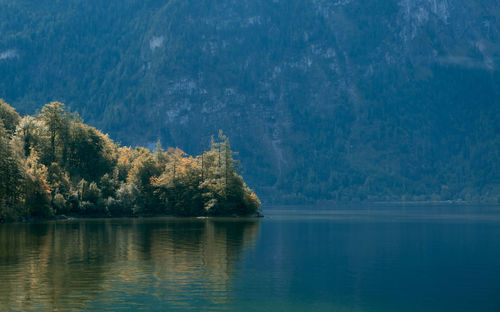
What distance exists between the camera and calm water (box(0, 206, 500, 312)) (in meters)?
38.4

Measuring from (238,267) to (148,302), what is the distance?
16.0m

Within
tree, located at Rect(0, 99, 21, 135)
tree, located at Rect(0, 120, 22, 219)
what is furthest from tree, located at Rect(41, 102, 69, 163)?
tree, located at Rect(0, 120, 22, 219)

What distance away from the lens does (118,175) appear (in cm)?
16788

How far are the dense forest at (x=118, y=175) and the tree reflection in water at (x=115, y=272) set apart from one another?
6838cm

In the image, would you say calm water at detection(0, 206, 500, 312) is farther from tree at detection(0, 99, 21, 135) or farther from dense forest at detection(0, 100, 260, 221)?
tree at detection(0, 99, 21, 135)

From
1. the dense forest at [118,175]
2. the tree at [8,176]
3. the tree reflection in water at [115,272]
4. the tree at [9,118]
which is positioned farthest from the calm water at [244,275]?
the tree at [9,118]

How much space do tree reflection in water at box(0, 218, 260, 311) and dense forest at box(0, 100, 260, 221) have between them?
2692 inches

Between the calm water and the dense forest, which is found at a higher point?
the dense forest

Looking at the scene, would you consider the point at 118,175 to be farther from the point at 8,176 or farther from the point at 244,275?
the point at 244,275

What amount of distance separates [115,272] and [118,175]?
121 m

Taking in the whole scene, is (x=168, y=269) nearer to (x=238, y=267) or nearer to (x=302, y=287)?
(x=238, y=267)

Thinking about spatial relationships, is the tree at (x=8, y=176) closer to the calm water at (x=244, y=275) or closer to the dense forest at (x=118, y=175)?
the calm water at (x=244, y=275)

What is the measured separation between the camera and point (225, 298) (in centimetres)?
3941

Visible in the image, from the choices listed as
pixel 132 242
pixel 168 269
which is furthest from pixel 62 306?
pixel 132 242
